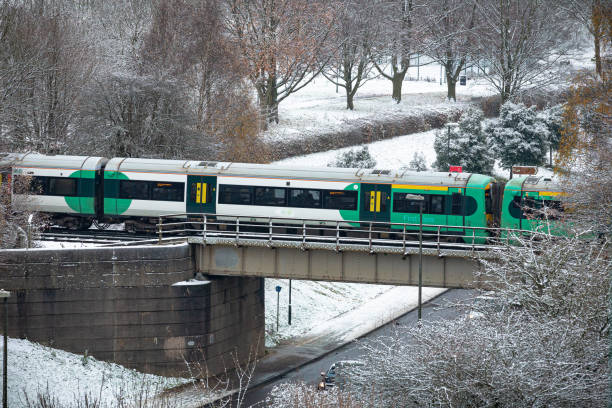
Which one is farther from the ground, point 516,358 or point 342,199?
point 342,199

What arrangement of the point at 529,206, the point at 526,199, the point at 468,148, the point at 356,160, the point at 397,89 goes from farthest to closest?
the point at 397,89, the point at 468,148, the point at 356,160, the point at 526,199, the point at 529,206

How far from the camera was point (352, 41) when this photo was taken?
80.4 metres

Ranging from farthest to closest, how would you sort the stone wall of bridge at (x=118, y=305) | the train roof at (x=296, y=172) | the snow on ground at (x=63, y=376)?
the train roof at (x=296, y=172) < the stone wall of bridge at (x=118, y=305) < the snow on ground at (x=63, y=376)

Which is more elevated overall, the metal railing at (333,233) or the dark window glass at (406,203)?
the dark window glass at (406,203)

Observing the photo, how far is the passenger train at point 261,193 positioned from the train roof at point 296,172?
4cm

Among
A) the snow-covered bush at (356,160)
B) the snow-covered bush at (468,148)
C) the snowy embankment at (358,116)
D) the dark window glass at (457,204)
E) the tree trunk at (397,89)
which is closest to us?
the dark window glass at (457,204)

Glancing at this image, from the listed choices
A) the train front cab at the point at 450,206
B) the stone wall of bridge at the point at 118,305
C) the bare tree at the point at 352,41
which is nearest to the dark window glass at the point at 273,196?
the train front cab at the point at 450,206

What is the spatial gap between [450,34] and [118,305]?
53.1 meters

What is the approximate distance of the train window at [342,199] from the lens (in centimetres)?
3731

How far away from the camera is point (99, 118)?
49406 millimetres

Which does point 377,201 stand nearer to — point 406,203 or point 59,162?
point 406,203

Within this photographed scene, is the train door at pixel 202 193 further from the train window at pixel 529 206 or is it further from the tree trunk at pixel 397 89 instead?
the tree trunk at pixel 397 89

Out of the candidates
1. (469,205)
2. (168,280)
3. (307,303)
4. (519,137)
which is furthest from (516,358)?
(519,137)

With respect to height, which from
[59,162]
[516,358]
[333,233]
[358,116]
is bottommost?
[516,358]
